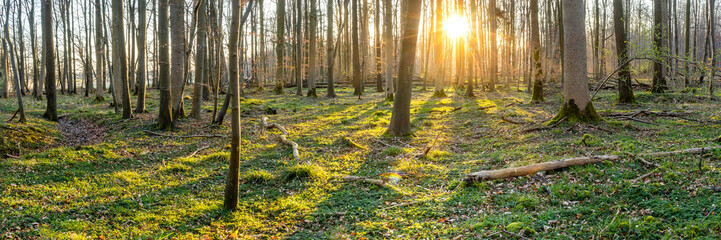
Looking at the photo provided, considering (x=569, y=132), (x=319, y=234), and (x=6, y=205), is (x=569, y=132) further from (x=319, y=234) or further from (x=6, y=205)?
(x=6, y=205)

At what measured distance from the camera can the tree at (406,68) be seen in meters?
9.48

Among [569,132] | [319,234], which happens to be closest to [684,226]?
[319,234]

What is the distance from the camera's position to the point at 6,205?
4602mm

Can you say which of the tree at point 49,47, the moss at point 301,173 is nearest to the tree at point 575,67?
the moss at point 301,173

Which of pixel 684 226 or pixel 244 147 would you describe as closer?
pixel 684 226

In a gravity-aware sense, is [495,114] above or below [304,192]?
above

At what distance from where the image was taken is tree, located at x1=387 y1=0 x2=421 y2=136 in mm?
9484

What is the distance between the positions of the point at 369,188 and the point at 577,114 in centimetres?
609

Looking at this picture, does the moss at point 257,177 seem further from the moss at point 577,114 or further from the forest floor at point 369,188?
the moss at point 577,114

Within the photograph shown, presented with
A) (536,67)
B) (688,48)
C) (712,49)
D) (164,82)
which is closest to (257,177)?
(164,82)

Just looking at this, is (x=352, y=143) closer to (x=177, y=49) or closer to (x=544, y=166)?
(x=544, y=166)

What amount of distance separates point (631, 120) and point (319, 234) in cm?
876

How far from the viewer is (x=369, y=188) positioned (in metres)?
6.16

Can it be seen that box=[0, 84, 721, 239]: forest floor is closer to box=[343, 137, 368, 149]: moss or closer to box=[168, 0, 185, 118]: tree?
box=[343, 137, 368, 149]: moss
